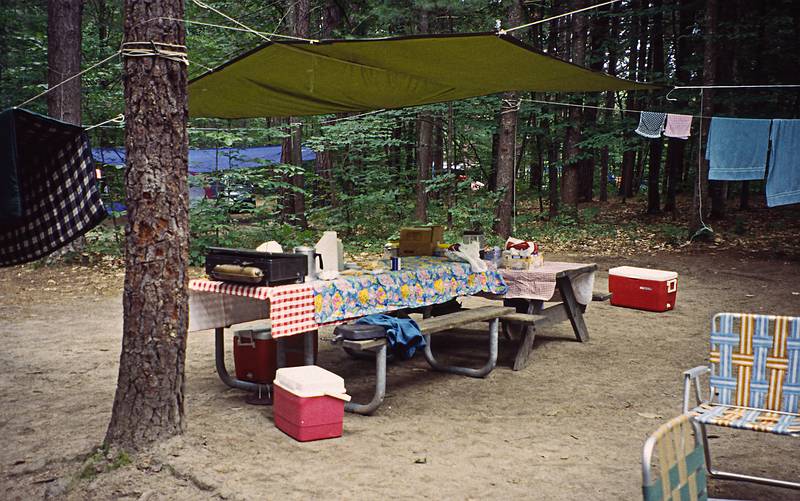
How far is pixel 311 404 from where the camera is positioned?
11.0 feet

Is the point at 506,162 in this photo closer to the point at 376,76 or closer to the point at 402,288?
the point at 376,76

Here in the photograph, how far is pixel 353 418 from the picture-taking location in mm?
3807

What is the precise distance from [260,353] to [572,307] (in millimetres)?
2659

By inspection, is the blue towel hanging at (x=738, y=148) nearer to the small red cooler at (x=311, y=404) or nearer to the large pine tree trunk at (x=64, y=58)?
the small red cooler at (x=311, y=404)

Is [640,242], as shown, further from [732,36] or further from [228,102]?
[228,102]

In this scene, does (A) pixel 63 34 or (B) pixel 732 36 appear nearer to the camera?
(A) pixel 63 34

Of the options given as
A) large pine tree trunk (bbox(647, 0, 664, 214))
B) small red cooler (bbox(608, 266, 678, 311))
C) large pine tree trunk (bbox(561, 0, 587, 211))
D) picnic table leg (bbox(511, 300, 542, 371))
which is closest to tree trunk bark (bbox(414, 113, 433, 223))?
large pine tree trunk (bbox(561, 0, 587, 211))

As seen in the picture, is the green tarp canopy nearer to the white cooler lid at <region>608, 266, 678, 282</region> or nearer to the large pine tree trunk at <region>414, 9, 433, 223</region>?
the white cooler lid at <region>608, 266, 678, 282</region>

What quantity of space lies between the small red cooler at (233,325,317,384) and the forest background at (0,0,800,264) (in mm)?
5365

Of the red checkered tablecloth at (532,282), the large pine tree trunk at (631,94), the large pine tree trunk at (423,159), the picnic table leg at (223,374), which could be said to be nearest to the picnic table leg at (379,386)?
the picnic table leg at (223,374)

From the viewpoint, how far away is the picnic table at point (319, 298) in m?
3.60

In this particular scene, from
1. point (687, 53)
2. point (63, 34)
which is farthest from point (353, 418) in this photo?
point (687, 53)

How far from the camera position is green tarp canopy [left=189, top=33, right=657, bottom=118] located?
4168 mm

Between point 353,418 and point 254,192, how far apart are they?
23.2 ft
